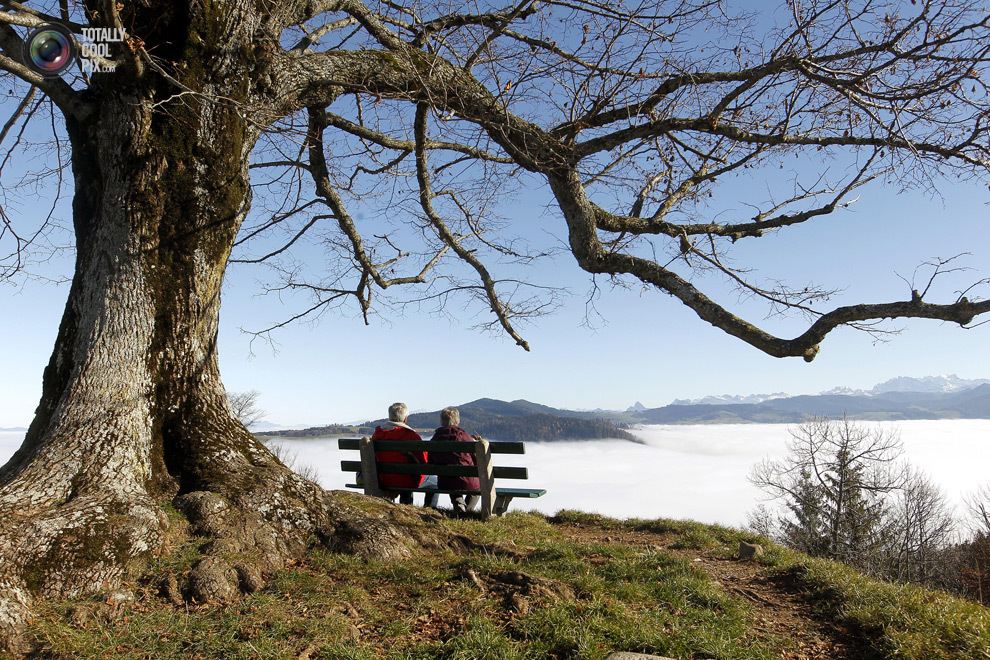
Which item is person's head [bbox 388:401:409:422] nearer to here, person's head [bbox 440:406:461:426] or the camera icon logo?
person's head [bbox 440:406:461:426]

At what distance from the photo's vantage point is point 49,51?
475 centimetres

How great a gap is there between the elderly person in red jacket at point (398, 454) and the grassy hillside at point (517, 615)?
7.74ft

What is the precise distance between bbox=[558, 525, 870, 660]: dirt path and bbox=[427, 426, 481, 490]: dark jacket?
240 centimetres

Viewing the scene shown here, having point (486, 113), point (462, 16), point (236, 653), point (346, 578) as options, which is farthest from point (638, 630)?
point (462, 16)

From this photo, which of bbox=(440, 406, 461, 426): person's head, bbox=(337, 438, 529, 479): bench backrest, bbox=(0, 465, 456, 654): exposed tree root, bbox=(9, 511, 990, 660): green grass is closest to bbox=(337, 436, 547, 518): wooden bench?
bbox=(337, 438, 529, 479): bench backrest

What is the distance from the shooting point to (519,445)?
6961 millimetres

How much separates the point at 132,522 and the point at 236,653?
1553 mm

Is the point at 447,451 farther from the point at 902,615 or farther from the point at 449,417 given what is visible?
the point at 902,615

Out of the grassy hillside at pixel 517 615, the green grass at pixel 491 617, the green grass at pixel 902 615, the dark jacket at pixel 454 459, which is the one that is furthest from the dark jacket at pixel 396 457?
the green grass at pixel 902 615

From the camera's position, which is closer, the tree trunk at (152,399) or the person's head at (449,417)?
the tree trunk at (152,399)

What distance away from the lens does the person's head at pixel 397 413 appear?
25.2 feet

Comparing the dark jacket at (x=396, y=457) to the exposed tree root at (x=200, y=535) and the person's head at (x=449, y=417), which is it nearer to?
the person's head at (x=449, y=417)

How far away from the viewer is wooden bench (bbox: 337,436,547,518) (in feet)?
22.6

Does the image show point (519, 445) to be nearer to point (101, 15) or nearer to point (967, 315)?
point (967, 315)
